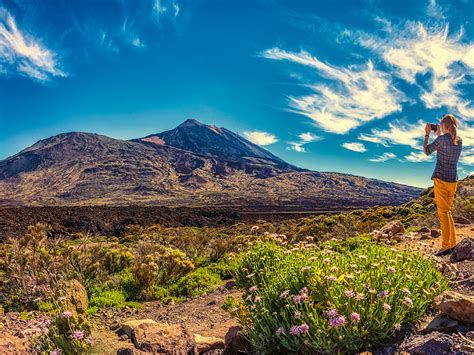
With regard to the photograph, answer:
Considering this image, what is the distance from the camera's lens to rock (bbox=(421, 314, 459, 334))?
286 cm

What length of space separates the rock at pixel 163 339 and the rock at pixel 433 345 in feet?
6.80

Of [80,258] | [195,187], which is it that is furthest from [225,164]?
[80,258]

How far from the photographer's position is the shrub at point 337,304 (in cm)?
263

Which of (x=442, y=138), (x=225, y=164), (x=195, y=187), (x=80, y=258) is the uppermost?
(x=225, y=164)

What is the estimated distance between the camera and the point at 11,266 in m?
7.59

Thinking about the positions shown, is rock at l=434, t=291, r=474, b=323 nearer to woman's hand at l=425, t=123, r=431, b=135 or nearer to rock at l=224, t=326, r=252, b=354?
rock at l=224, t=326, r=252, b=354

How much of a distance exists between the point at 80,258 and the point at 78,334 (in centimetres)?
560

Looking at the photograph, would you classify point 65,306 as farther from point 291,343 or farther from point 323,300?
point 323,300

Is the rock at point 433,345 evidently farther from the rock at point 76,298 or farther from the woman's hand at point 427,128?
the woman's hand at point 427,128

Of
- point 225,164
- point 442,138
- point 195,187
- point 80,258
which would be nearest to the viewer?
point 442,138

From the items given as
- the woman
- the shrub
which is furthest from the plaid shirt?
the shrub

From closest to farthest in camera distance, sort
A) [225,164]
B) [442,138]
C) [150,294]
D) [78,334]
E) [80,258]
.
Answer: [78,334], [442,138], [150,294], [80,258], [225,164]

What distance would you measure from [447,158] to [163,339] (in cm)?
519

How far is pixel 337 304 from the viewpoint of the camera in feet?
8.71
